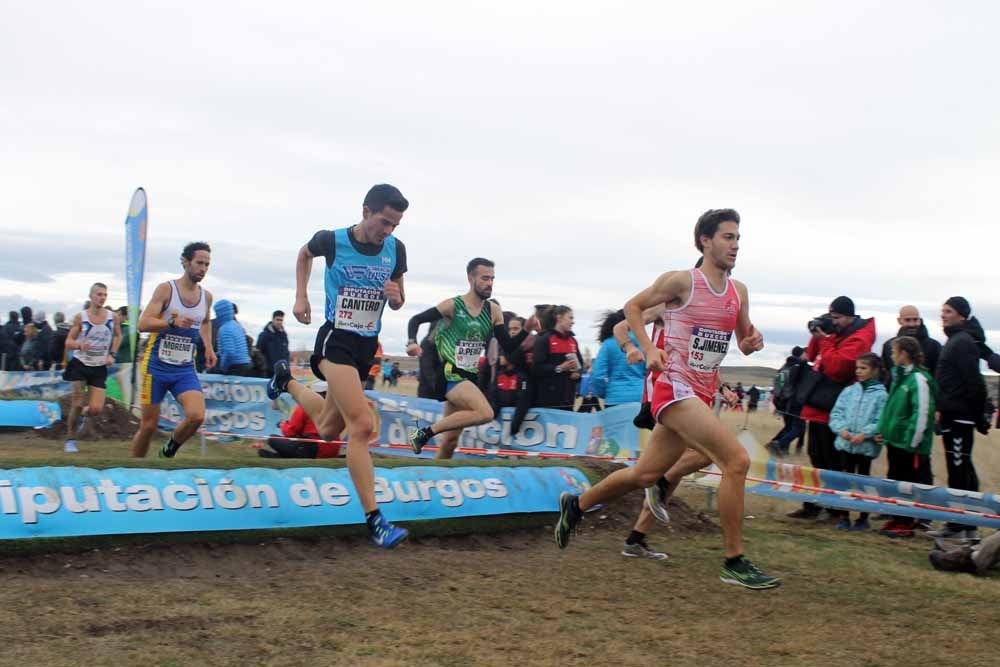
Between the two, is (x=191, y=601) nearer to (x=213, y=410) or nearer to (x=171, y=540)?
(x=171, y=540)

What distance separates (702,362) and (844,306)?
4371mm

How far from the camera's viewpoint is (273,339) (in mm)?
15586

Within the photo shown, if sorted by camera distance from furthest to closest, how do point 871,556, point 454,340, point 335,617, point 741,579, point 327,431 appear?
A: point 454,340, point 871,556, point 327,431, point 741,579, point 335,617

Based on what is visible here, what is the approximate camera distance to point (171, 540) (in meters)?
5.55

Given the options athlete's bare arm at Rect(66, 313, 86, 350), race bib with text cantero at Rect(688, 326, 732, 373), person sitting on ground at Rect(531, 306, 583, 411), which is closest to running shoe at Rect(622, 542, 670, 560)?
race bib with text cantero at Rect(688, 326, 732, 373)

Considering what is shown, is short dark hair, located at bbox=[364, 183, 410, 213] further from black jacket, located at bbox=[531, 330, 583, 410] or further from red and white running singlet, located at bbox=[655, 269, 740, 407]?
black jacket, located at bbox=[531, 330, 583, 410]

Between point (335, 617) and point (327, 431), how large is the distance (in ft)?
7.60

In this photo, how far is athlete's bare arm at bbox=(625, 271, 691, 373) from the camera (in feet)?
19.1

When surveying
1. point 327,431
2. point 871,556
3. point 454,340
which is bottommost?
point 871,556

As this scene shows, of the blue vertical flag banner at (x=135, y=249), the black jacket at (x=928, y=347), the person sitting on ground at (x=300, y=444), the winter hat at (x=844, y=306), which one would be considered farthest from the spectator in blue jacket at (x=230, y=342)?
the black jacket at (x=928, y=347)

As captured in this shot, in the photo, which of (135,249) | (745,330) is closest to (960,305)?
(745,330)

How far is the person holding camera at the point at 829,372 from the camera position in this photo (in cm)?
954

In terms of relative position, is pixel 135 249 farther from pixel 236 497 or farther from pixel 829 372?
pixel 829 372

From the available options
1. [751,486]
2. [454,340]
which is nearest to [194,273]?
[454,340]
